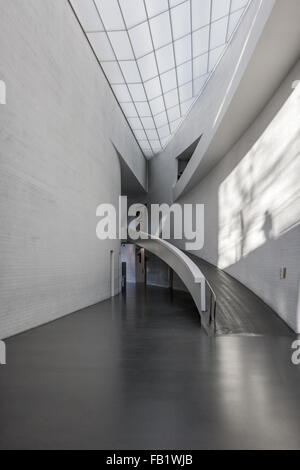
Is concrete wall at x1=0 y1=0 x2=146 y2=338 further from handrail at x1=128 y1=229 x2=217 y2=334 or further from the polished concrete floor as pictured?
handrail at x1=128 y1=229 x2=217 y2=334

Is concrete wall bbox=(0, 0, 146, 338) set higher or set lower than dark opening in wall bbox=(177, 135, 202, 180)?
lower

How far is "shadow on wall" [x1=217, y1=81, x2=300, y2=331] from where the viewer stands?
7719 mm

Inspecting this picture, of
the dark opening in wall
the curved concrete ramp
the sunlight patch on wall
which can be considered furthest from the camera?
the dark opening in wall

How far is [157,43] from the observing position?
41.0 ft

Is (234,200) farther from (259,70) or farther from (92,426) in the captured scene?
(92,426)

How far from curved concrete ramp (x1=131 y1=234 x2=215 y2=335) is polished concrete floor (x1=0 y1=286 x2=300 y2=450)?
5.16 feet

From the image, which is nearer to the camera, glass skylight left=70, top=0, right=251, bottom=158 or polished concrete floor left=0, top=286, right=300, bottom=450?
polished concrete floor left=0, top=286, right=300, bottom=450

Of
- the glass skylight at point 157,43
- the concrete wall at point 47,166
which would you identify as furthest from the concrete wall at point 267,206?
the concrete wall at point 47,166

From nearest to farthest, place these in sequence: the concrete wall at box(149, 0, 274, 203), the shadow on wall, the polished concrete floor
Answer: the polished concrete floor < the shadow on wall < the concrete wall at box(149, 0, 274, 203)

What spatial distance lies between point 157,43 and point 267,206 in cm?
786

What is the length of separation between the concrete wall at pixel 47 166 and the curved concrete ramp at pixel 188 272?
312cm

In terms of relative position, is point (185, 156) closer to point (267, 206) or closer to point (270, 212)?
point (267, 206)

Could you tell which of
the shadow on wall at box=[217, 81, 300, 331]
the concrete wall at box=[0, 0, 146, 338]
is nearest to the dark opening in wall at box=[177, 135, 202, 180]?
the shadow on wall at box=[217, 81, 300, 331]

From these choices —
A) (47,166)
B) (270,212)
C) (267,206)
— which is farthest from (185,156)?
(47,166)
